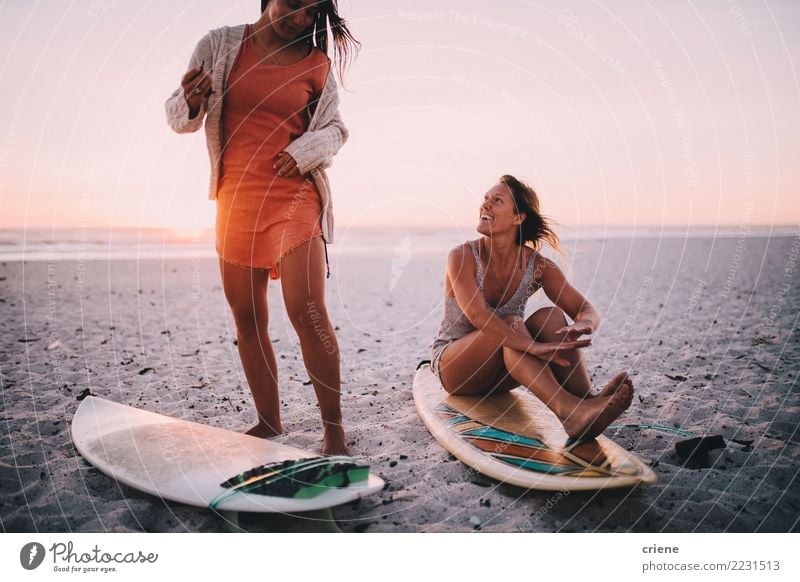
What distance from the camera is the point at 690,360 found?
181 inches

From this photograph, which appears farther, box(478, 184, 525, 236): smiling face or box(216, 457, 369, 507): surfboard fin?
box(478, 184, 525, 236): smiling face

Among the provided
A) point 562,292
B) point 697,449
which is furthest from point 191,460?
point 697,449

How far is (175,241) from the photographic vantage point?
16438 mm

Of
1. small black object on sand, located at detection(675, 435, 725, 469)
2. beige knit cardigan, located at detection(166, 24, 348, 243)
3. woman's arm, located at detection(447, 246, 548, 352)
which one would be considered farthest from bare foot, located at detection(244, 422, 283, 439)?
small black object on sand, located at detection(675, 435, 725, 469)

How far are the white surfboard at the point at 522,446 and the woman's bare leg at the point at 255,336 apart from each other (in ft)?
2.81

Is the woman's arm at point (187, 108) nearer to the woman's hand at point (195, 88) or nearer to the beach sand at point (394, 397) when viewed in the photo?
the woman's hand at point (195, 88)

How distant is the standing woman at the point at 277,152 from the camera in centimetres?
275

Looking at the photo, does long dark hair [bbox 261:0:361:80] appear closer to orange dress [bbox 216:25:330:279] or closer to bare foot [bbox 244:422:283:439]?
orange dress [bbox 216:25:330:279]

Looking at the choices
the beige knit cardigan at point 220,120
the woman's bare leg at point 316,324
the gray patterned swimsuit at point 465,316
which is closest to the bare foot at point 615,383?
the gray patterned swimsuit at point 465,316

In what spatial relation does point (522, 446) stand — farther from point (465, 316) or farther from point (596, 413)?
point (465, 316)

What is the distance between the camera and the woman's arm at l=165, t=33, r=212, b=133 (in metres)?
2.68

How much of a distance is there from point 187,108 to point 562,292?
2.11m

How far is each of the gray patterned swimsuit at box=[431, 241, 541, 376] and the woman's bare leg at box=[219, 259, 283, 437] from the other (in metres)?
0.97

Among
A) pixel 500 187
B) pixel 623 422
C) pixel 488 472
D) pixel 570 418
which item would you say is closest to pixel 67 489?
pixel 488 472
